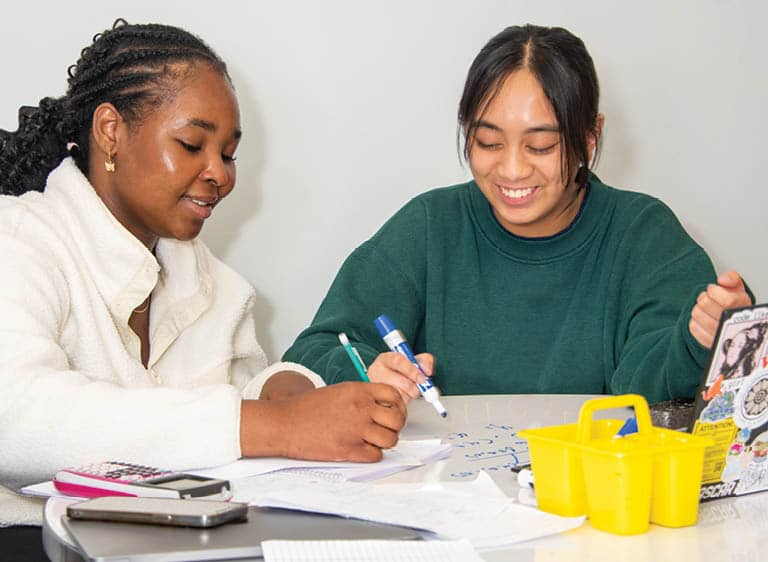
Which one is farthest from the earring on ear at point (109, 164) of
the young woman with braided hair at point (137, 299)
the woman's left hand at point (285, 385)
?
the woman's left hand at point (285, 385)

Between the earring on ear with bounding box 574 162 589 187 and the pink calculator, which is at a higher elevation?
the earring on ear with bounding box 574 162 589 187

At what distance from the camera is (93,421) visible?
1148 millimetres

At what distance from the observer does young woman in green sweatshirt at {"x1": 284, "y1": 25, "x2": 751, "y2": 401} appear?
5.62ft

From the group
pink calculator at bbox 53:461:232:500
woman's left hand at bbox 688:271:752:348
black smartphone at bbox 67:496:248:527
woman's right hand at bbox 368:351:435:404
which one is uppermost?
woman's left hand at bbox 688:271:752:348

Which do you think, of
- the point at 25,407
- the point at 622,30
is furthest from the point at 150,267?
the point at 622,30

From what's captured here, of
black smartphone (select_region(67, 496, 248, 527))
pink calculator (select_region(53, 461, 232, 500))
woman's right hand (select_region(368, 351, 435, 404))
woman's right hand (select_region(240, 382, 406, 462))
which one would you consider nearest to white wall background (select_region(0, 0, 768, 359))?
woman's right hand (select_region(368, 351, 435, 404))

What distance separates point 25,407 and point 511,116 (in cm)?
90

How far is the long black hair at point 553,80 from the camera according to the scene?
1.72 meters

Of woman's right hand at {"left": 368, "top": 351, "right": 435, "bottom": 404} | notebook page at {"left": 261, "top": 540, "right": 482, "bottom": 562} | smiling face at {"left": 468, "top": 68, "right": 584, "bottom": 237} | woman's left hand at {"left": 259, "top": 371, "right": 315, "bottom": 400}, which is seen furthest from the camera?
smiling face at {"left": 468, "top": 68, "right": 584, "bottom": 237}

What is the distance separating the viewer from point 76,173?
59.6 inches

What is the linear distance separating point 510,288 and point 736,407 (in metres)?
0.86

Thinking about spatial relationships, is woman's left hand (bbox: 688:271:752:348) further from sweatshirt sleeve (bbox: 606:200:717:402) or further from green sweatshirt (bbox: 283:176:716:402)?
green sweatshirt (bbox: 283:176:716:402)

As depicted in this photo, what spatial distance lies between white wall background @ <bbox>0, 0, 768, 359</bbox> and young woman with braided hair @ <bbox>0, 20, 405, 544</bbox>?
34cm

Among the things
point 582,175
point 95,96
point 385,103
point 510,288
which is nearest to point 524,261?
point 510,288
